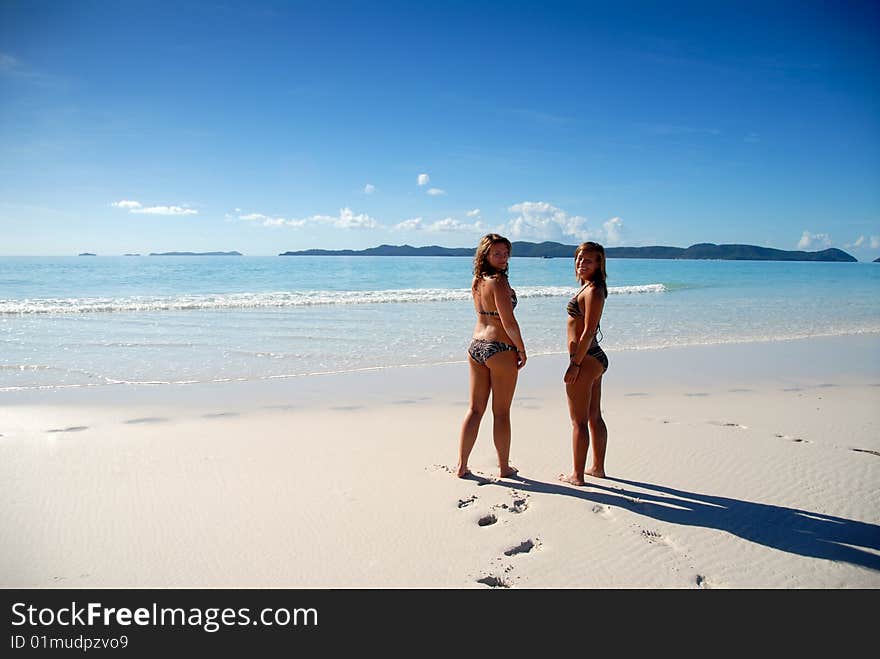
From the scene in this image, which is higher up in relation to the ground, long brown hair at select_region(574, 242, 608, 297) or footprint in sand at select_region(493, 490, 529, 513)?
long brown hair at select_region(574, 242, 608, 297)

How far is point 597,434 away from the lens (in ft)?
16.1

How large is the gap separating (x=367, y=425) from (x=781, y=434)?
15.5ft

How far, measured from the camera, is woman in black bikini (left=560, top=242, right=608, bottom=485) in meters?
4.41

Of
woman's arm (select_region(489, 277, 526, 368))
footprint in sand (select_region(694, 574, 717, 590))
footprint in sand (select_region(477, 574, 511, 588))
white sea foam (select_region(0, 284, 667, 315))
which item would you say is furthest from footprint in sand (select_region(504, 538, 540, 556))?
white sea foam (select_region(0, 284, 667, 315))

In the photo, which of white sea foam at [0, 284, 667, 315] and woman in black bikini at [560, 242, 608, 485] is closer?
woman in black bikini at [560, 242, 608, 485]

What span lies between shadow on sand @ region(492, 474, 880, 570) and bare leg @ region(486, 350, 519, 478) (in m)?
0.24

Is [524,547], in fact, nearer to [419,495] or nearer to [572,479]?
[419,495]

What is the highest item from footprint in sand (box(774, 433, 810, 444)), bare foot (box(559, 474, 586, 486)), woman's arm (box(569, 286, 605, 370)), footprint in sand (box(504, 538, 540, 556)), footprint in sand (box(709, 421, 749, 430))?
woman's arm (box(569, 286, 605, 370))

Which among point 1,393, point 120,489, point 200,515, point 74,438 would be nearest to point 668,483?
point 200,515

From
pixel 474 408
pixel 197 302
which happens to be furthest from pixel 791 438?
pixel 197 302

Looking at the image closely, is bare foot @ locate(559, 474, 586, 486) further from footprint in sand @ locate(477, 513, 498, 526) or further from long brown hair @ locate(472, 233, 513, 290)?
long brown hair @ locate(472, 233, 513, 290)

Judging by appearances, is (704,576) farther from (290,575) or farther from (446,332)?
(446,332)

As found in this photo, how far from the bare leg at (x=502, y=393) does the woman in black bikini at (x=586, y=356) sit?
463mm

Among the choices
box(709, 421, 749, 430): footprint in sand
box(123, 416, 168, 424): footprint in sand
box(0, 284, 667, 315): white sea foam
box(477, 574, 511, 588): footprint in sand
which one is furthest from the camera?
box(0, 284, 667, 315): white sea foam
